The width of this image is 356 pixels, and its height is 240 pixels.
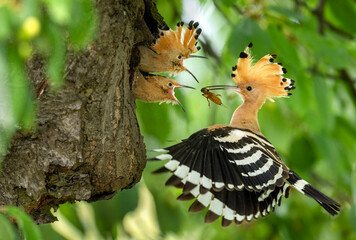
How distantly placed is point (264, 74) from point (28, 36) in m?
1.17

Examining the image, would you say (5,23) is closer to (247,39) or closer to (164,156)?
(164,156)

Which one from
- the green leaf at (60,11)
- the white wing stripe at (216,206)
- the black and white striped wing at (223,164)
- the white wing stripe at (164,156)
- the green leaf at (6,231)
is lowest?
the green leaf at (6,231)

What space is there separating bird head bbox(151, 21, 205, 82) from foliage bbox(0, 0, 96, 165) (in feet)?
3.20

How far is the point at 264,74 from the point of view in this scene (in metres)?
2.15

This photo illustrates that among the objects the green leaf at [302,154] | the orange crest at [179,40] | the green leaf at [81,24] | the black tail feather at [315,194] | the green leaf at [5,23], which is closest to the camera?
the green leaf at [5,23]

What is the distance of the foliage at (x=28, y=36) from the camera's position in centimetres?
112

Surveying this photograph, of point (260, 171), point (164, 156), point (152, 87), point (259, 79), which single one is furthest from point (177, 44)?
point (260, 171)

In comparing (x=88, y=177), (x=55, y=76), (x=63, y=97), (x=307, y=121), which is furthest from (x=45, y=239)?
(x=55, y=76)

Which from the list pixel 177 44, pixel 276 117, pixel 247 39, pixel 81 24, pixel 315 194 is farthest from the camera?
pixel 276 117

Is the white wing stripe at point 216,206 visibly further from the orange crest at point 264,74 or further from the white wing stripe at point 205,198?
the orange crest at point 264,74

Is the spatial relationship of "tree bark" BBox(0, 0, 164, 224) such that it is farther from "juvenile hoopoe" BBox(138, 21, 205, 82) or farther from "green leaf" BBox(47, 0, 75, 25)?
"green leaf" BBox(47, 0, 75, 25)

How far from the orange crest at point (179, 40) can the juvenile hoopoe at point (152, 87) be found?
0.13 m

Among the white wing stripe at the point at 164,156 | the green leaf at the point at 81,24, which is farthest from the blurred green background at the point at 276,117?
the green leaf at the point at 81,24

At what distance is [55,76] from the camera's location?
123 centimetres
